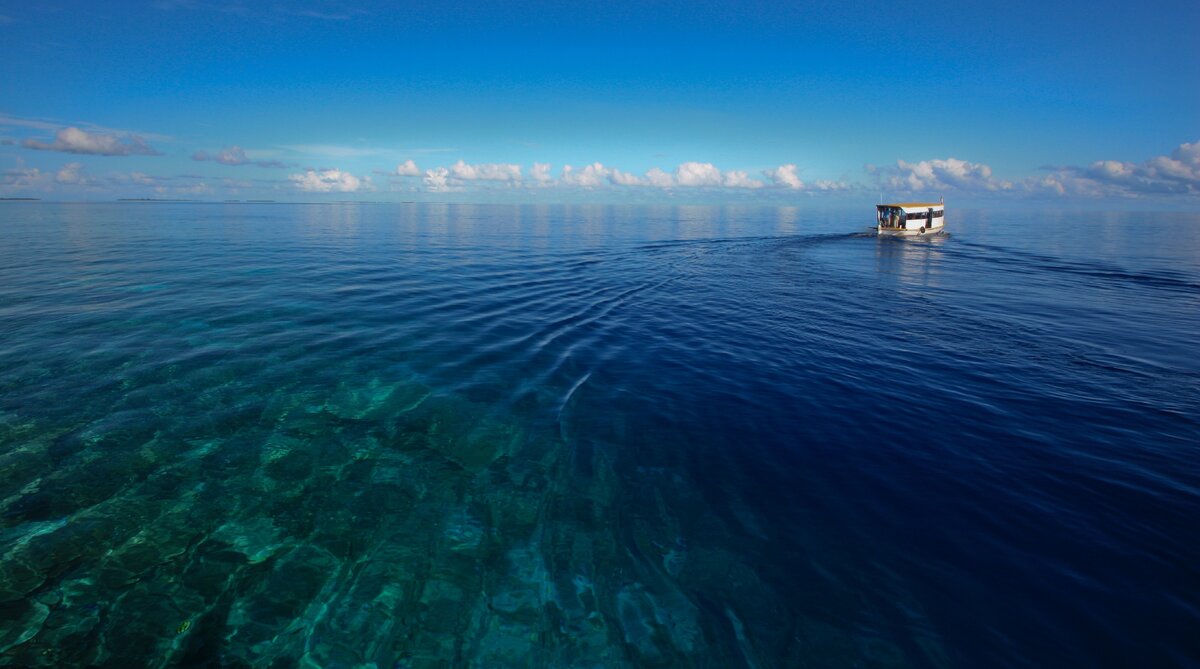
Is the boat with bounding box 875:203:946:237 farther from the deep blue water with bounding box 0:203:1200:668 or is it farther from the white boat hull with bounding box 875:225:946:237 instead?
the deep blue water with bounding box 0:203:1200:668

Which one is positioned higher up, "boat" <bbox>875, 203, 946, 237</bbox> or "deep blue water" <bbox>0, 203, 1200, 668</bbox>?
"boat" <bbox>875, 203, 946, 237</bbox>

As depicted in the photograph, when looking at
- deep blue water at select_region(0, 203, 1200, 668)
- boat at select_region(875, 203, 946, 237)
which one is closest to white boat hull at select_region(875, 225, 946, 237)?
boat at select_region(875, 203, 946, 237)

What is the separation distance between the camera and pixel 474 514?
34.1ft

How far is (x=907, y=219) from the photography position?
83562mm

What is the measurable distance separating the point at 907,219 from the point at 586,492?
93.5 m

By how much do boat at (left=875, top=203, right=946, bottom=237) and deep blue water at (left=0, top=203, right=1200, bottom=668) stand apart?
64456mm

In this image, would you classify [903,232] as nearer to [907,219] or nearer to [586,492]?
[907,219]

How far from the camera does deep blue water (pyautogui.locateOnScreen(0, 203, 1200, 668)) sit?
765 cm

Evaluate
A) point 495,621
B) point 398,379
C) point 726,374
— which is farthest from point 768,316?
point 495,621

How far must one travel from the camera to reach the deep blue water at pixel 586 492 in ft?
25.1

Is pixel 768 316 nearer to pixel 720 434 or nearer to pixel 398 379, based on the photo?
pixel 720 434

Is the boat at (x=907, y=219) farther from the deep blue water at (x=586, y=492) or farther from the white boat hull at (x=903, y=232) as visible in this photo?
the deep blue water at (x=586, y=492)

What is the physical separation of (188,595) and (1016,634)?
1373 centimetres

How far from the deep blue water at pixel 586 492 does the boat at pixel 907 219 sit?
211ft
